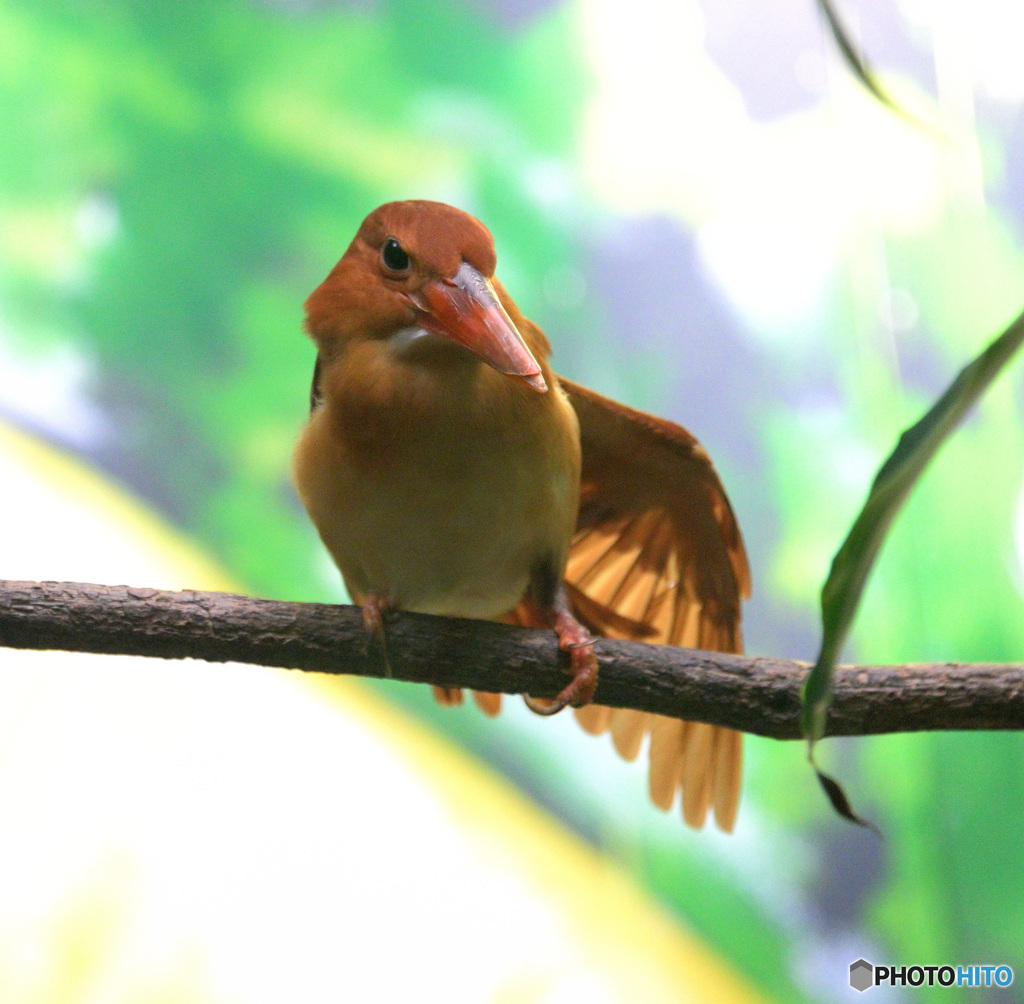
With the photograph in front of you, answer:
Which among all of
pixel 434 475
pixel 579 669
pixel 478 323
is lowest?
pixel 579 669

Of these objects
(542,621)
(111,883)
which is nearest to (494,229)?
(542,621)

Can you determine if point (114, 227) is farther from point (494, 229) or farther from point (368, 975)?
point (368, 975)

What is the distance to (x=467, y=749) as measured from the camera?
2451 mm

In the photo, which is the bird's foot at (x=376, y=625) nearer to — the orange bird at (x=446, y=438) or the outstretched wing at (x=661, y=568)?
the orange bird at (x=446, y=438)

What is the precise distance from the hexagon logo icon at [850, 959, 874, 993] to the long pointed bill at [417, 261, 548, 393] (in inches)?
71.4

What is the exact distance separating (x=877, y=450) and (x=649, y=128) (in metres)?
1.06

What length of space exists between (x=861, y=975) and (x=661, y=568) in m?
1.17

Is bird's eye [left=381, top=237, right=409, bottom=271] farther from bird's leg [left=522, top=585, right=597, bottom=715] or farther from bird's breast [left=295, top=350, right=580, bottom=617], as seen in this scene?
bird's leg [left=522, top=585, right=597, bottom=715]

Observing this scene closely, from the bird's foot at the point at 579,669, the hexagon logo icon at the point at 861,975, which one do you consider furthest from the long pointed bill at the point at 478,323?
the hexagon logo icon at the point at 861,975

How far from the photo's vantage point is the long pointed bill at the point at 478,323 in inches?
49.0

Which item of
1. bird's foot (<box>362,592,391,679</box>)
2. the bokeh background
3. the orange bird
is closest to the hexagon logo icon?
the bokeh background

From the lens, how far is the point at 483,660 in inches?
55.7

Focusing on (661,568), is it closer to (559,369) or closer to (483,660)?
(483,660)

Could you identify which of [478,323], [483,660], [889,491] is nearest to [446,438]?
[478,323]
